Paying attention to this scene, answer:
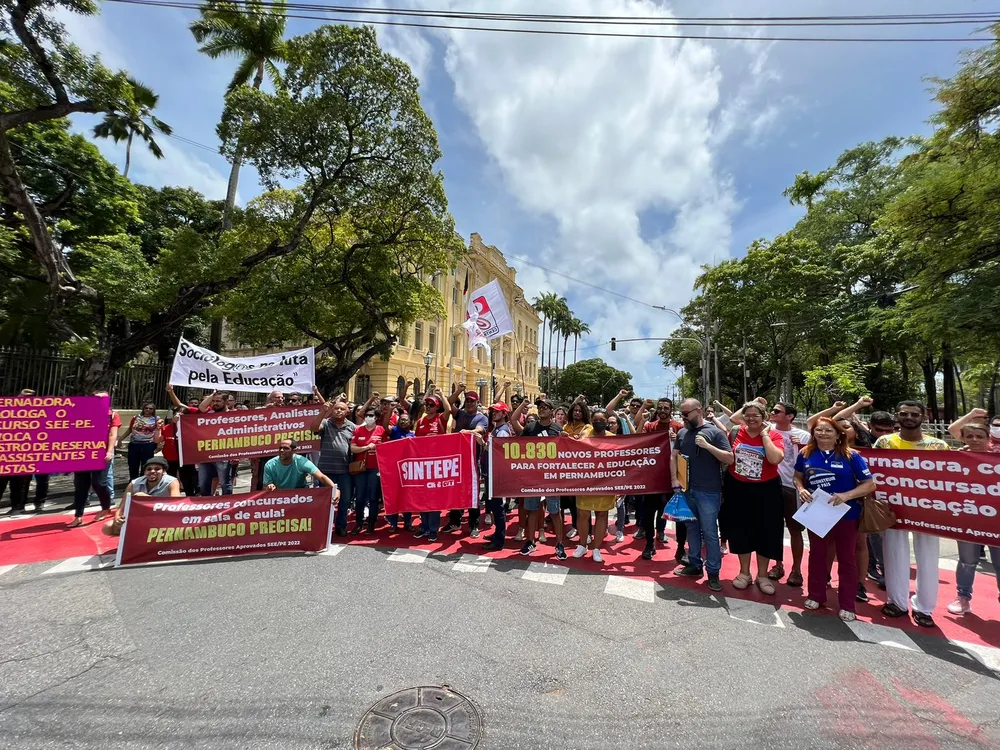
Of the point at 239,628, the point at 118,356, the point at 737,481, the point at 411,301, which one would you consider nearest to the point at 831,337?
the point at 411,301

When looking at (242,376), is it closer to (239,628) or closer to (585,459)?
(239,628)

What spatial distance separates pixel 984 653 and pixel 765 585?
4.95 ft

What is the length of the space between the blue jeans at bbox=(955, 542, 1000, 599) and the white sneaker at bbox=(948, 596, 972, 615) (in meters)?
0.04

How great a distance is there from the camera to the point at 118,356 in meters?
13.1

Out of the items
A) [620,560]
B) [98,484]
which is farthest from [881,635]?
[98,484]

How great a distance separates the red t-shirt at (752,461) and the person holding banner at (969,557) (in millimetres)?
1587

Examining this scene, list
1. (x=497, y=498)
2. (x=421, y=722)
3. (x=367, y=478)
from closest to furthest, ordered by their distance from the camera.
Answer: (x=421, y=722) < (x=497, y=498) < (x=367, y=478)

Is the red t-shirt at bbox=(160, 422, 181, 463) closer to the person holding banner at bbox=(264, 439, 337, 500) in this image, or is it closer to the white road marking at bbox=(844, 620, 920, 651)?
the person holding banner at bbox=(264, 439, 337, 500)

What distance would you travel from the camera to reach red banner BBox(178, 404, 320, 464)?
6996mm

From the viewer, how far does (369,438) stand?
22.0ft

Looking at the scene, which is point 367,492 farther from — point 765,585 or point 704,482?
point 765,585

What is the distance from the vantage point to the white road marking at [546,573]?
4.85 metres

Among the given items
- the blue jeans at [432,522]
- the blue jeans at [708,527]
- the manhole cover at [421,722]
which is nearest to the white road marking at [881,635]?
the blue jeans at [708,527]

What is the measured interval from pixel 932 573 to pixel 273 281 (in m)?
17.1
